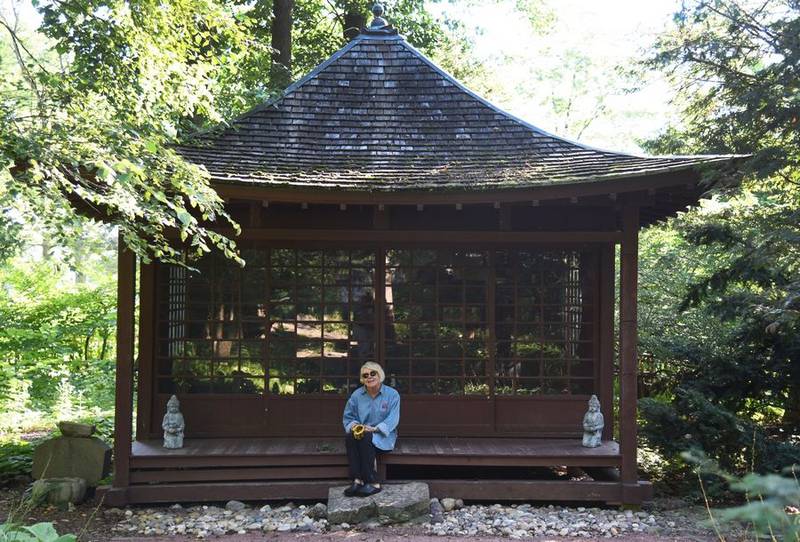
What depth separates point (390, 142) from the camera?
8.01 meters

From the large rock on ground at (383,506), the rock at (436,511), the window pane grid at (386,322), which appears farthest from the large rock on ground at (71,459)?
the rock at (436,511)

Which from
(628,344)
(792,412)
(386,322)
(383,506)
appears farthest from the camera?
(792,412)

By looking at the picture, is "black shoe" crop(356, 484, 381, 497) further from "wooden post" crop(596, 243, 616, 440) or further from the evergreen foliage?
the evergreen foliage

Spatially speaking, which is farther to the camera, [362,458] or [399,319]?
[399,319]

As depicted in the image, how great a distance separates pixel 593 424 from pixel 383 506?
2.43 meters

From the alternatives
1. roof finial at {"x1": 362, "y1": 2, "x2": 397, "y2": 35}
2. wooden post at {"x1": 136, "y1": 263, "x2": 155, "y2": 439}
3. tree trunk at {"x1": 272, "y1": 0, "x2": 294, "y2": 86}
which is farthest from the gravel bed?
tree trunk at {"x1": 272, "y1": 0, "x2": 294, "y2": 86}

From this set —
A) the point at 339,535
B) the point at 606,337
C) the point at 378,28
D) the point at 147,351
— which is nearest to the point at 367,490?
the point at 339,535

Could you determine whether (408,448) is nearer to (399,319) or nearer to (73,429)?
(399,319)

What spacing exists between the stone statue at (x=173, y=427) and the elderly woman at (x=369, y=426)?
1.73 m

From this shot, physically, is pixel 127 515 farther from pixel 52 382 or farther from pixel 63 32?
pixel 52 382

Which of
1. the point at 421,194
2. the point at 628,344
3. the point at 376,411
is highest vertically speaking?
the point at 421,194

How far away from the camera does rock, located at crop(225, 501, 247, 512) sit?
6.77 meters

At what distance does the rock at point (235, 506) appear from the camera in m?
6.77

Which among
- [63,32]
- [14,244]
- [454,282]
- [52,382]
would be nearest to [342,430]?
[454,282]
